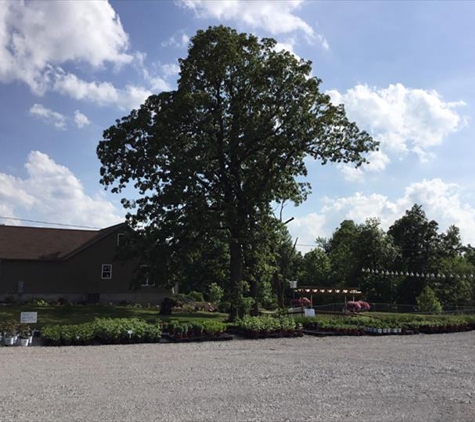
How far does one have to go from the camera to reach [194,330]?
56.5ft

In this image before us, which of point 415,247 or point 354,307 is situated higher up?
point 415,247

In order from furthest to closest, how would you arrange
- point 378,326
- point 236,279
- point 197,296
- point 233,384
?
point 197,296, point 236,279, point 378,326, point 233,384

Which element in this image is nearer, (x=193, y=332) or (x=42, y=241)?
(x=193, y=332)

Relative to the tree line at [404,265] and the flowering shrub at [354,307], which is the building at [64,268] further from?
the tree line at [404,265]

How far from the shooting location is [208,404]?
7.89 meters

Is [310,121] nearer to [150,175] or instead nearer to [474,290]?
[150,175]

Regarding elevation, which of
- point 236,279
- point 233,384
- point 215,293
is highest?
point 236,279

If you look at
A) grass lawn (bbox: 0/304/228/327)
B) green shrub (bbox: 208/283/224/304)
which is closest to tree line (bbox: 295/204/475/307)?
green shrub (bbox: 208/283/224/304)

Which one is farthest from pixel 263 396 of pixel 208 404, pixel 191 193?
pixel 191 193

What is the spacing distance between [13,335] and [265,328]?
28.8 ft

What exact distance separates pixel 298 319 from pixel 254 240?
240 inches

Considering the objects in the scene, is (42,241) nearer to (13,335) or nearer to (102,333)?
(13,335)

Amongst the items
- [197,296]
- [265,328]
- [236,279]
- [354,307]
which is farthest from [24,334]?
[197,296]

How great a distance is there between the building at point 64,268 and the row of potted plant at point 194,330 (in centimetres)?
1644
